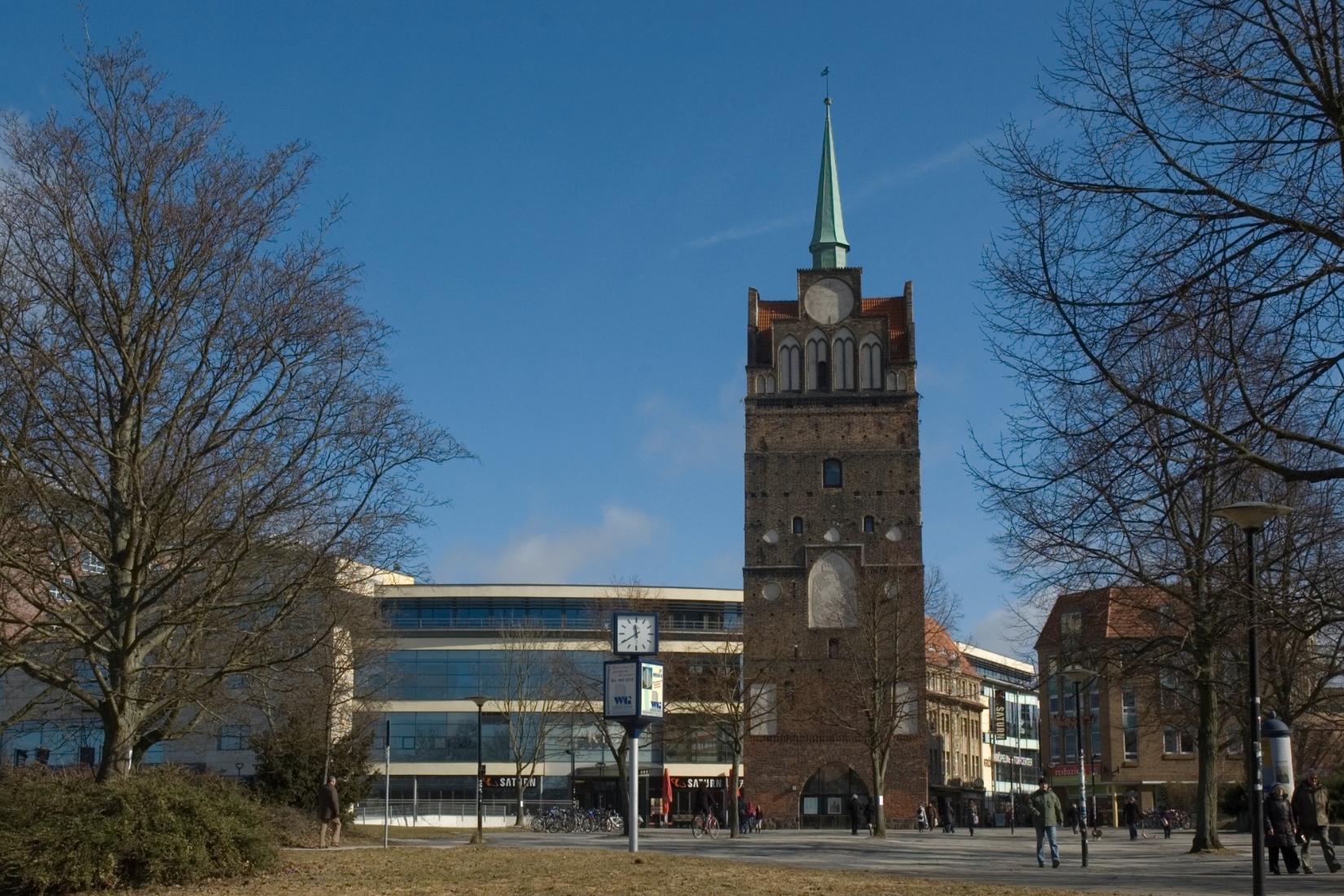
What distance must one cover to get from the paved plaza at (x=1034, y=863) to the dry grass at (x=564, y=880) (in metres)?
2.67

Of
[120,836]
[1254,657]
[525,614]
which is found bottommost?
[120,836]

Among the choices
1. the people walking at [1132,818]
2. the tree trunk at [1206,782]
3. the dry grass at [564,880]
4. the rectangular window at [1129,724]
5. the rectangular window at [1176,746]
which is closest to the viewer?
the dry grass at [564,880]

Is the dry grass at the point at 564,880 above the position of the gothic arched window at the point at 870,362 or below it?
below

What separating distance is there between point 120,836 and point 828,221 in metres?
60.0

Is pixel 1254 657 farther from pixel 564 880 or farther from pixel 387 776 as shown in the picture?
pixel 387 776

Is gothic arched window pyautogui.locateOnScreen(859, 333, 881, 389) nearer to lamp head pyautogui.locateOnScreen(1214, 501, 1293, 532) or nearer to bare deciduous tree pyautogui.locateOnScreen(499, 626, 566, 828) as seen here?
bare deciduous tree pyautogui.locateOnScreen(499, 626, 566, 828)

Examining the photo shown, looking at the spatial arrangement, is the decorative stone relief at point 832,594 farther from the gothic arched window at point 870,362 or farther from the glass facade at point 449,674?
the glass facade at point 449,674

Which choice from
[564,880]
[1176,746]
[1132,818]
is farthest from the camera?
[1176,746]

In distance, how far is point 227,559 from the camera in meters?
19.0

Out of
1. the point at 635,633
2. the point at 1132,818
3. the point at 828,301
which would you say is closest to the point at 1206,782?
the point at 635,633

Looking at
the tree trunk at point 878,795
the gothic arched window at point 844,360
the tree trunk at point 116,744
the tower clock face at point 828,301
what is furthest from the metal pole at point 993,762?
the tree trunk at point 116,744

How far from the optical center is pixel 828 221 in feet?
238

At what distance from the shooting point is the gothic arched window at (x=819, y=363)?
67.6 metres

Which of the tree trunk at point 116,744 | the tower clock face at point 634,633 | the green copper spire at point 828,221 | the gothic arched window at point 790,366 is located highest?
the green copper spire at point 828,221
